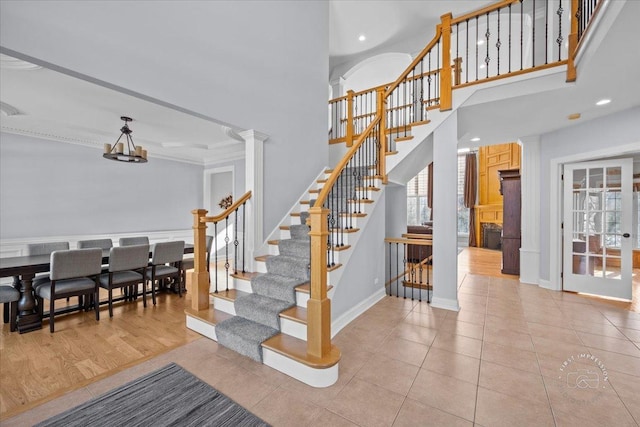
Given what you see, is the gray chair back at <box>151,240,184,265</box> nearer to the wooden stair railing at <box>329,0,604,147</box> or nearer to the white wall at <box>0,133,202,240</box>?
the white wall at <box>0,133,202,240</box>

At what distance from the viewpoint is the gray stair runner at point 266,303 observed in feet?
7.86

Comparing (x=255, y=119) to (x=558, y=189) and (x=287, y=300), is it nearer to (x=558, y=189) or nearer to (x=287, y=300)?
(x=287, y=300)

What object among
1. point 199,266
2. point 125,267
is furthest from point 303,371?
point 125,267

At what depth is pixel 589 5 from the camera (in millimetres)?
2471

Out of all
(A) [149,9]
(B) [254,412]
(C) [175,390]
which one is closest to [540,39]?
(A) [149,9]

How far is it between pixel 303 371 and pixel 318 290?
636 millimetres

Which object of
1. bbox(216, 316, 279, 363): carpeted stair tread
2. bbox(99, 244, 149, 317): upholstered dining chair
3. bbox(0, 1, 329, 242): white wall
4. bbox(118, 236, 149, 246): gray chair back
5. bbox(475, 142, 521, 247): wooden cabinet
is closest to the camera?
bbox(0, 1, 329, 242): white wall

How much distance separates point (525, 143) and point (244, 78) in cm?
487

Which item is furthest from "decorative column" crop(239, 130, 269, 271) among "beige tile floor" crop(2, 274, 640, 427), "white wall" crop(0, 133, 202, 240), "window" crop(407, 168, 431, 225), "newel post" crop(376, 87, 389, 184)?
"window" crop(407, 168, 431, 225)

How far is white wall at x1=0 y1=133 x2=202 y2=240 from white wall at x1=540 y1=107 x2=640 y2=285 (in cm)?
791

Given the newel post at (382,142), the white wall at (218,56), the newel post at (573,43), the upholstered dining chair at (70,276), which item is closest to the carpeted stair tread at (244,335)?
the white wall at (218,56)

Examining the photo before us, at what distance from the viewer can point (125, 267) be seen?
3455 mm

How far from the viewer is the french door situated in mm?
3734

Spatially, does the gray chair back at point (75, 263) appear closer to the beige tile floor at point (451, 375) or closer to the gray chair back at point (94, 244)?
the gray chair back at point (94, 244)
